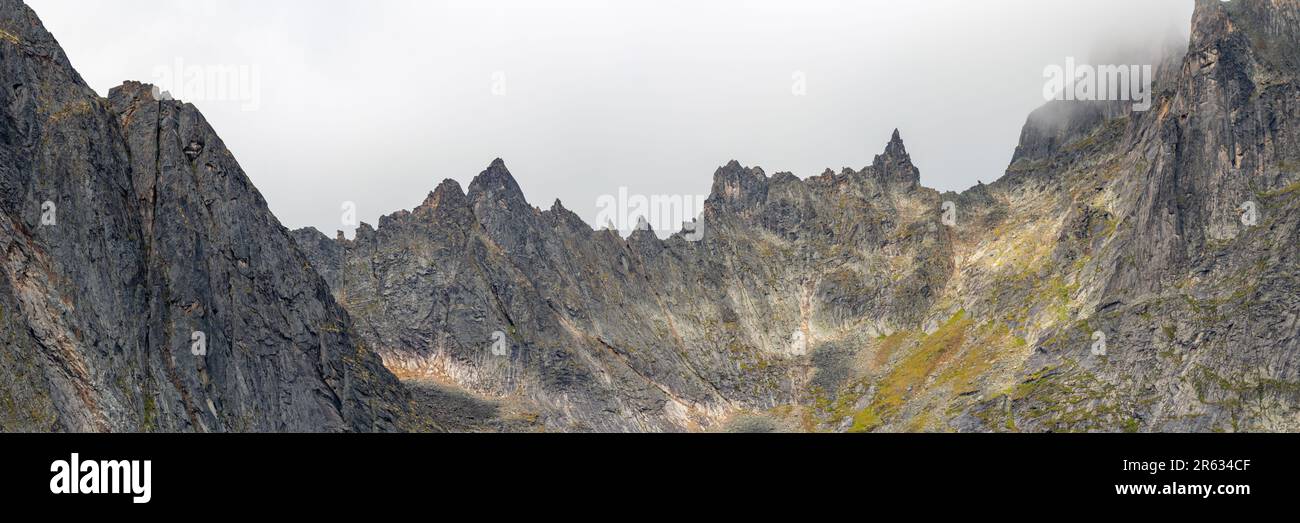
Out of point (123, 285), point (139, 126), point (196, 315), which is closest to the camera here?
point (123, 285)

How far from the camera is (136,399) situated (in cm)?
14875

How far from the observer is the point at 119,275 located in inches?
6344

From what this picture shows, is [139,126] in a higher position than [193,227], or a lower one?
higher

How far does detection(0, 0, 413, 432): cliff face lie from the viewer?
13925cm

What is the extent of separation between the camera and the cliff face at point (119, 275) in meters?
139

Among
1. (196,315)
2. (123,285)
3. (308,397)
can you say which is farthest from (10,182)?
(308,397)

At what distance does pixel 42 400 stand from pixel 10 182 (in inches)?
1495
